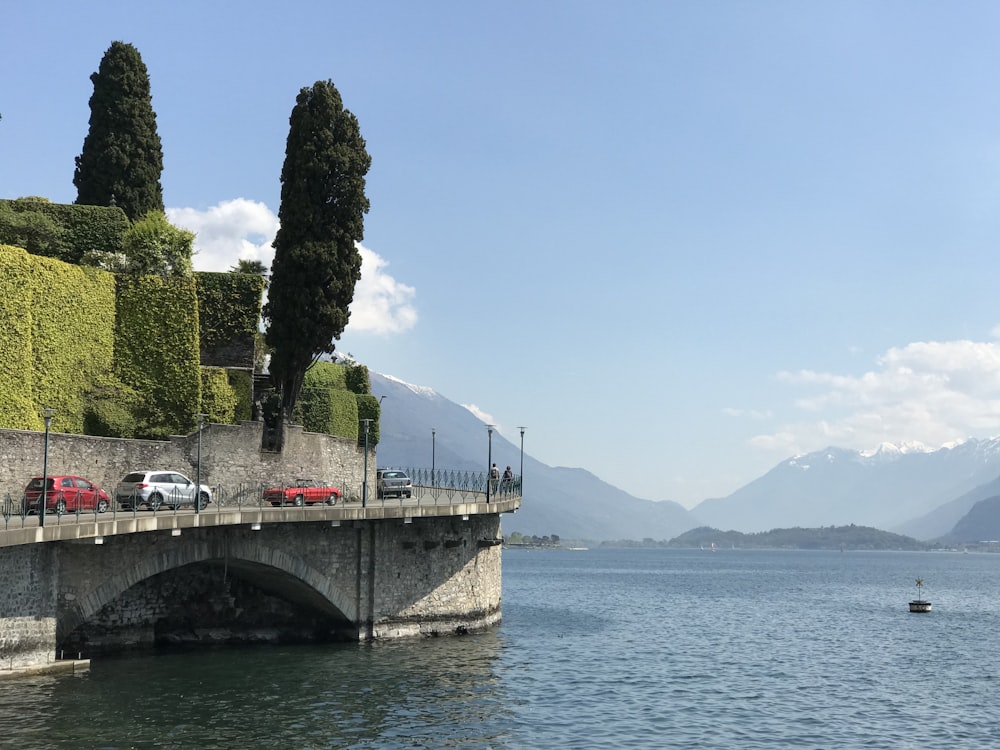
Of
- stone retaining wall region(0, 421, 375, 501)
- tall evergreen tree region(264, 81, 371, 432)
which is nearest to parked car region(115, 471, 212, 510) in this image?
stone retaining wall region(0, 421, 375, 501)

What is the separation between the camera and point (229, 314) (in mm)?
54750

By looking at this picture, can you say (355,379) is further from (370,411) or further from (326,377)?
(326,377)

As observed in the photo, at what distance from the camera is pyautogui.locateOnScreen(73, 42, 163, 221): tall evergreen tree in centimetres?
6362

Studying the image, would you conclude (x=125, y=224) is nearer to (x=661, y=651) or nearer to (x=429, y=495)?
(x=429, y=495)

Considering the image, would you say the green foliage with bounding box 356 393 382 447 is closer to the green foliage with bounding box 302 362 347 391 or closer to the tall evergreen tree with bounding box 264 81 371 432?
the green foliage with bounding box 302 362 347 391

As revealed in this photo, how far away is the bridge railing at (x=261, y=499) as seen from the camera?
36175 millimetres

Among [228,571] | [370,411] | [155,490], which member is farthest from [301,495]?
[370,411]

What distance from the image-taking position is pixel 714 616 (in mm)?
78938

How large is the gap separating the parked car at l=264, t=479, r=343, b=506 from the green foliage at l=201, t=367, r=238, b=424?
14.2 ft

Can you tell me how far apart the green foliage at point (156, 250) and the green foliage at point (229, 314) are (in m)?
1.37

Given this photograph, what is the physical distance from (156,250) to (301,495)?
16209 millimetres

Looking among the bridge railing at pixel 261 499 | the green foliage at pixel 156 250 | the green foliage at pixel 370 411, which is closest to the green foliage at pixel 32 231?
the green foliage at pixel 156 250

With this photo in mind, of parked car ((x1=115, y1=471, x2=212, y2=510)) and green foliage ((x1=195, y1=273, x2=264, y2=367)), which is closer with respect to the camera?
parked car ((x1=115, y1=471, x2=212, y2=510))

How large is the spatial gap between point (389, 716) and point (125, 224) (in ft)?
112
